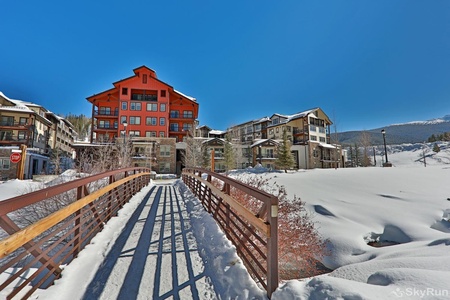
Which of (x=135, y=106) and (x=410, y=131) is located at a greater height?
(x=410, y=131)

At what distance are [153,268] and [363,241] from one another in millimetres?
7644

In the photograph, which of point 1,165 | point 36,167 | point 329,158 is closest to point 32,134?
point 36,167

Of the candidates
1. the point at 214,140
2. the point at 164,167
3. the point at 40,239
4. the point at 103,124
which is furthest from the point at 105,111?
the point at 40,239

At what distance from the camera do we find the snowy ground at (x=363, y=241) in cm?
197

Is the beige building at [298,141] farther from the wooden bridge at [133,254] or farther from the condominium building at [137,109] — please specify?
the wooden bridge at [133,254]

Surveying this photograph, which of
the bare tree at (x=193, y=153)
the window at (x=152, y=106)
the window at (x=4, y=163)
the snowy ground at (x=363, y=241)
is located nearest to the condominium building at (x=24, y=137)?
the window at (x=4, y=163)

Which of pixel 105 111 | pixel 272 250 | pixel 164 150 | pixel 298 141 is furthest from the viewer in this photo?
pixel 298 141

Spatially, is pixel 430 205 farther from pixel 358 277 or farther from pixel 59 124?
pixel 59 124

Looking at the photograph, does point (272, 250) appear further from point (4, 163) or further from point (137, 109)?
point (137, 109)

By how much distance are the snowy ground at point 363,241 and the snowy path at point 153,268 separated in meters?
0.14

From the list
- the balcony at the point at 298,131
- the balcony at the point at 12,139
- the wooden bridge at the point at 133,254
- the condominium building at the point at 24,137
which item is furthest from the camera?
the balcony at the point at 298,131

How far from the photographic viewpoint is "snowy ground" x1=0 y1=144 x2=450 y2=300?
6.46 ft

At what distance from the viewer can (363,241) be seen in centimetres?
770

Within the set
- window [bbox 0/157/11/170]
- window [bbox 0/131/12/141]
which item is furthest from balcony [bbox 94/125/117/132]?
window [bbox 0/157/11/170]
